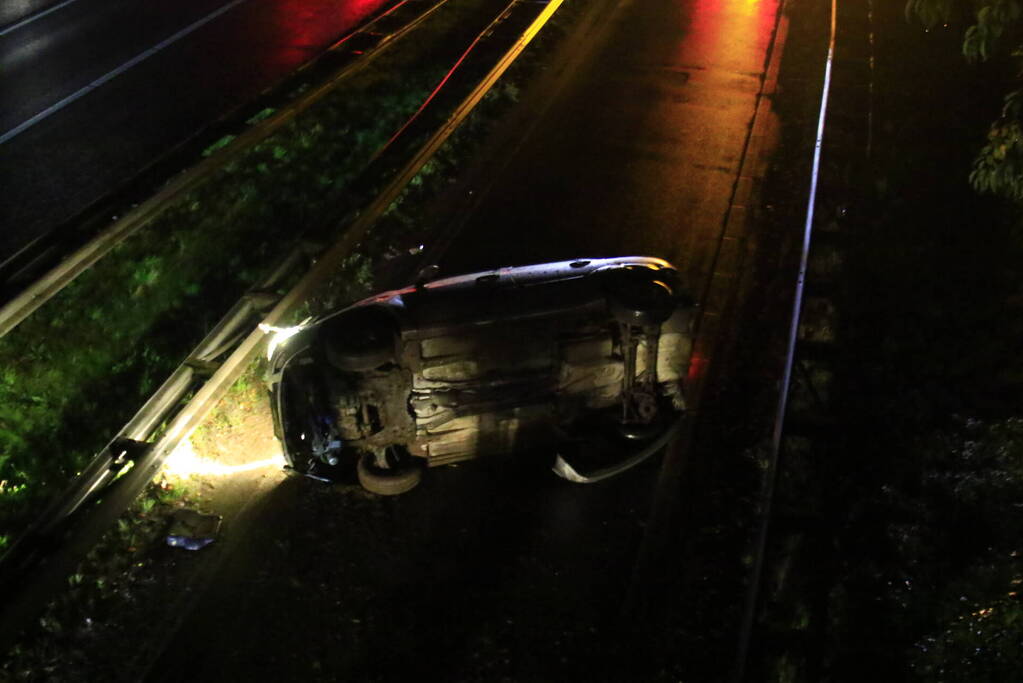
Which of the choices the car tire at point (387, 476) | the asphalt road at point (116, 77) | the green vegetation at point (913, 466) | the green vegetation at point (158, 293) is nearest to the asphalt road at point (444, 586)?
the car tire at point (387, 476)

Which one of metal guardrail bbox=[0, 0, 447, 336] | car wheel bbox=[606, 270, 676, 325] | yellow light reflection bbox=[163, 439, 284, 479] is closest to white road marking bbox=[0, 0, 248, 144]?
metal guardrail bbox=[0, 0, 447, 336]

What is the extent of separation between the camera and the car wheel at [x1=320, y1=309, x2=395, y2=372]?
4.95 metres

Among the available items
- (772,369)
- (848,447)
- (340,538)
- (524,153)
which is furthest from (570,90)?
(340,538)

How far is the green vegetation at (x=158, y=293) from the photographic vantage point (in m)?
6.35

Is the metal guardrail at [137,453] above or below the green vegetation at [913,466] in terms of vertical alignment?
above

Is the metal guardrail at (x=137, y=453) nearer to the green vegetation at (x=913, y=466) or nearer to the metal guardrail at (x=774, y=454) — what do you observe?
the metal guardrail at (x=774, y=454)

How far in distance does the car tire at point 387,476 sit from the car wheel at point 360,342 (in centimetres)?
89

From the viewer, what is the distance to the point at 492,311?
5.32m

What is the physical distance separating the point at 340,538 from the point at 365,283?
3.14 metres

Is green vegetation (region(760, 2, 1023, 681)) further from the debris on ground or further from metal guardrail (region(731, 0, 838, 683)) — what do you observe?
the debris on ground

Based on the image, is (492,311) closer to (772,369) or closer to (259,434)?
(259,434)

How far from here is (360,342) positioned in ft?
16.4

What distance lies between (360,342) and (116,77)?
9.82m

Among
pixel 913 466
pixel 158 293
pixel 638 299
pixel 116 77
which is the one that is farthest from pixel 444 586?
pixel 116 77
